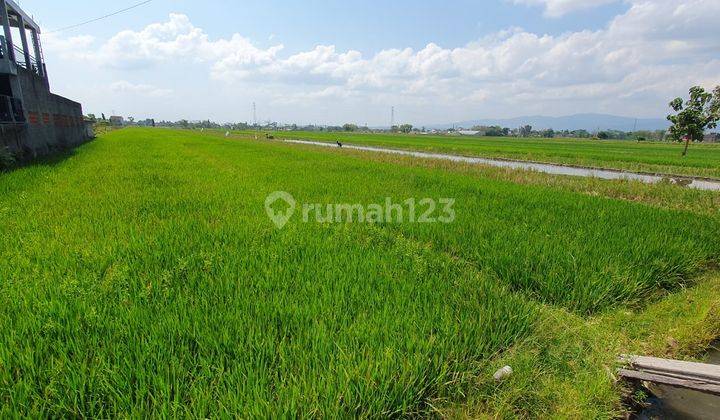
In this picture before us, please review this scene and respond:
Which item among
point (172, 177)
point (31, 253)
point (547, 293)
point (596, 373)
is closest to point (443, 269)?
point (547, 293)

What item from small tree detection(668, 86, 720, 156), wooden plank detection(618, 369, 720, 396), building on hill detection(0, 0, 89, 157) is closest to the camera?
wooden plank detection(618, 369, 720, 396)

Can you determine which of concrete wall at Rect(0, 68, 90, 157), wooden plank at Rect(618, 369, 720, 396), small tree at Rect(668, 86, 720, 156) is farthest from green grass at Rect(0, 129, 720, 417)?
small tree at Rect(668, 86, 720, 156)

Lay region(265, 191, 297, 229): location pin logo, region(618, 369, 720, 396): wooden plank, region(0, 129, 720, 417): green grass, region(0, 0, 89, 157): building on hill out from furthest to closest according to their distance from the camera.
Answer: region(0, 0, 89, 157): building on hill
region(265, 191, 297, 229): location pin logo
region(618, 369, 720, 396): wooden plank
region(0, 129, 720, 417): green grass

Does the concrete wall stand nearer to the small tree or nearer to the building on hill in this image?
the building on hill

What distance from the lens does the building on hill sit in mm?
9914

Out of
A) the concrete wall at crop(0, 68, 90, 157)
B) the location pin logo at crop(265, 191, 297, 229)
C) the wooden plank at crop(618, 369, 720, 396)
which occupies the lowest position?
the wooden plank at crop(618, 369, 720, 396)

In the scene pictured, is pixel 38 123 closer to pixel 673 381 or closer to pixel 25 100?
pixel 25 100

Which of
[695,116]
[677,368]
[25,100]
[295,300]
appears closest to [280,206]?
[295,300]

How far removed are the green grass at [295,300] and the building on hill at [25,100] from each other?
716cm

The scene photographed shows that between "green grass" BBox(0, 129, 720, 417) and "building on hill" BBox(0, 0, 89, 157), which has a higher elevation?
"building on hill" BBox(0, 0, 89, 157)

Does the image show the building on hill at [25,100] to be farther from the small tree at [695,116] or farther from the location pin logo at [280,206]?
the small tree at [695,116]

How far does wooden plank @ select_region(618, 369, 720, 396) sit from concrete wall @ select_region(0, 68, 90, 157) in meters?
13.6

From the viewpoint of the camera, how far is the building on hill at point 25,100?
9.91 meters

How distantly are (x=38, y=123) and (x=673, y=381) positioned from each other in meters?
17.2
